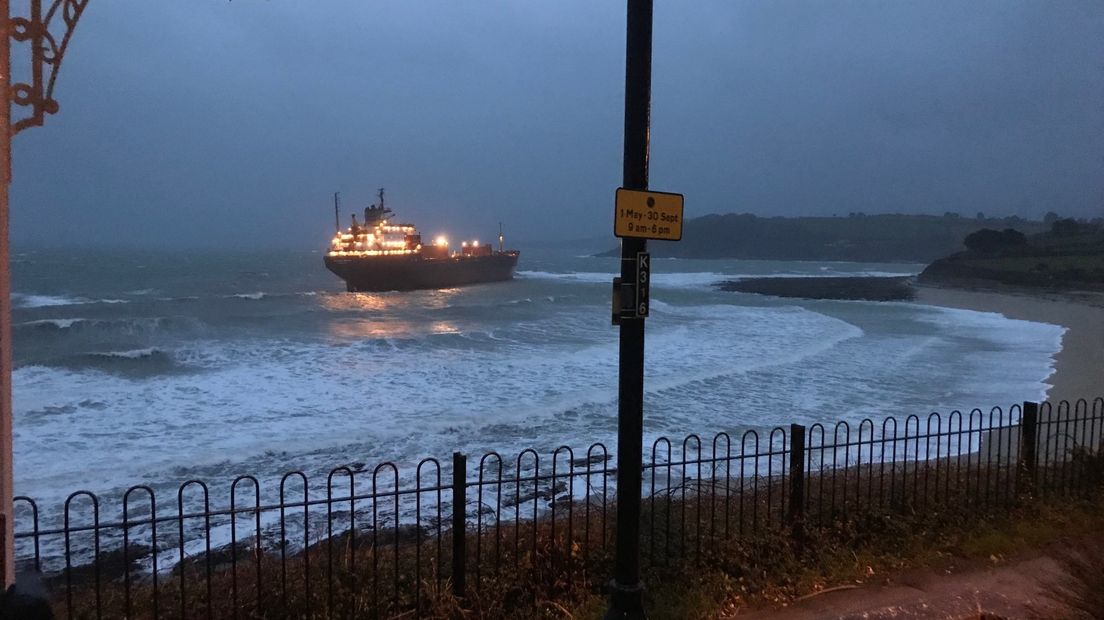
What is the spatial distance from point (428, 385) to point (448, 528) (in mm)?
9277

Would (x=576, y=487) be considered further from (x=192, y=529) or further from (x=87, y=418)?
(x=87, y=418)

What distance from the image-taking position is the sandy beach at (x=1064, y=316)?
1600 cm

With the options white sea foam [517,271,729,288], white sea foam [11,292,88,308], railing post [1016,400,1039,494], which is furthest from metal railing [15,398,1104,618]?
white sea foam [517,271,729,288]

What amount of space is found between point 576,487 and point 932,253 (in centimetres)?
17939

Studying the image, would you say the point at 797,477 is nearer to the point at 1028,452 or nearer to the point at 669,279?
the point at 1028,452

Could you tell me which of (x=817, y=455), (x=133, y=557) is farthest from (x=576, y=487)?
(x=133, y=557)

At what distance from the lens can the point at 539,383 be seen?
16719mm

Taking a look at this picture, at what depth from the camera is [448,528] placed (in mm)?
7648

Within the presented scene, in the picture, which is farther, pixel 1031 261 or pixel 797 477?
pixel 1031 261

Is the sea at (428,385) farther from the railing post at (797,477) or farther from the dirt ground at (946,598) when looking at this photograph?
the dirt ground at (946,598)

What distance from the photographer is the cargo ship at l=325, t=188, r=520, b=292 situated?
197ft

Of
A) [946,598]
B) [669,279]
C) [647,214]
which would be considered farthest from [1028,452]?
[669,279]

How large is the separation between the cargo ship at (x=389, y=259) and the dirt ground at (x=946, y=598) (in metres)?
57.0

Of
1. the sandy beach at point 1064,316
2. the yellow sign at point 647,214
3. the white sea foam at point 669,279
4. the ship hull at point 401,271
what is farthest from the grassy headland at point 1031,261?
the yellow sign at point 647,214
